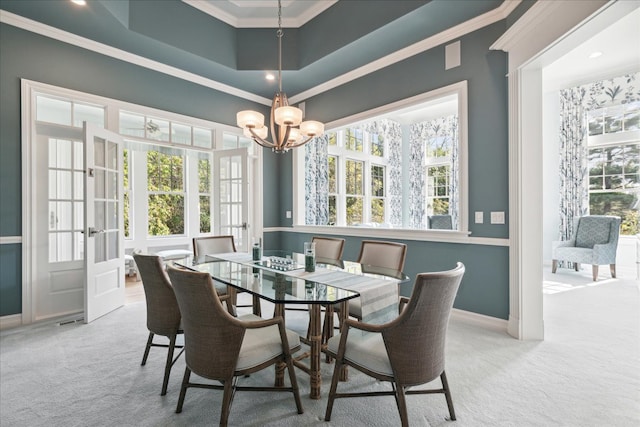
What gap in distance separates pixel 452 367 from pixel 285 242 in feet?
12.0

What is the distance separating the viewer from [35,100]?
3.30m

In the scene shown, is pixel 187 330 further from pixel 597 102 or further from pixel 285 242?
pixel 597 102

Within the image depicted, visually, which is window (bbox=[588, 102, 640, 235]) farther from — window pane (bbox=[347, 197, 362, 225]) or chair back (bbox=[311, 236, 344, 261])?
chair back (bbox=[311, 236, 344, 261])

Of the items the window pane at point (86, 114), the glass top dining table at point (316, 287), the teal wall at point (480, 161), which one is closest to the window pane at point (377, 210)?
the teal wall at point (480, 161)

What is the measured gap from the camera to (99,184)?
11.8 feet

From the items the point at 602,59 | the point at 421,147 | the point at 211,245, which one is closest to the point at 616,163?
the point at 602,59

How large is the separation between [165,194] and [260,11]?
13.9 feet

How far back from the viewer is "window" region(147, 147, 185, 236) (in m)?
6.42

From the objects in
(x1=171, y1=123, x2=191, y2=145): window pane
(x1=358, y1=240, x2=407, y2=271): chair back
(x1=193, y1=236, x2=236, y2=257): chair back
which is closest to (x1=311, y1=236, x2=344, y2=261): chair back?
(x1=358, y1=240, x2=407, y2=271): chair back

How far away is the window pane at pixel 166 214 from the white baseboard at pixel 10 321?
128 inches

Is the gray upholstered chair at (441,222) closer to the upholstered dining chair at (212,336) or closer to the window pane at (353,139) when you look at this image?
the window pane at (353,139)

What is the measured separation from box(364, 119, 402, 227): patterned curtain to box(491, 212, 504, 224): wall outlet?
4663 millimetres

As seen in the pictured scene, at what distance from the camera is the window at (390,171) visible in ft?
19.7

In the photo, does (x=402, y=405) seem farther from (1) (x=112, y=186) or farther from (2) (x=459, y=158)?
(1) (x=112, y=186)
